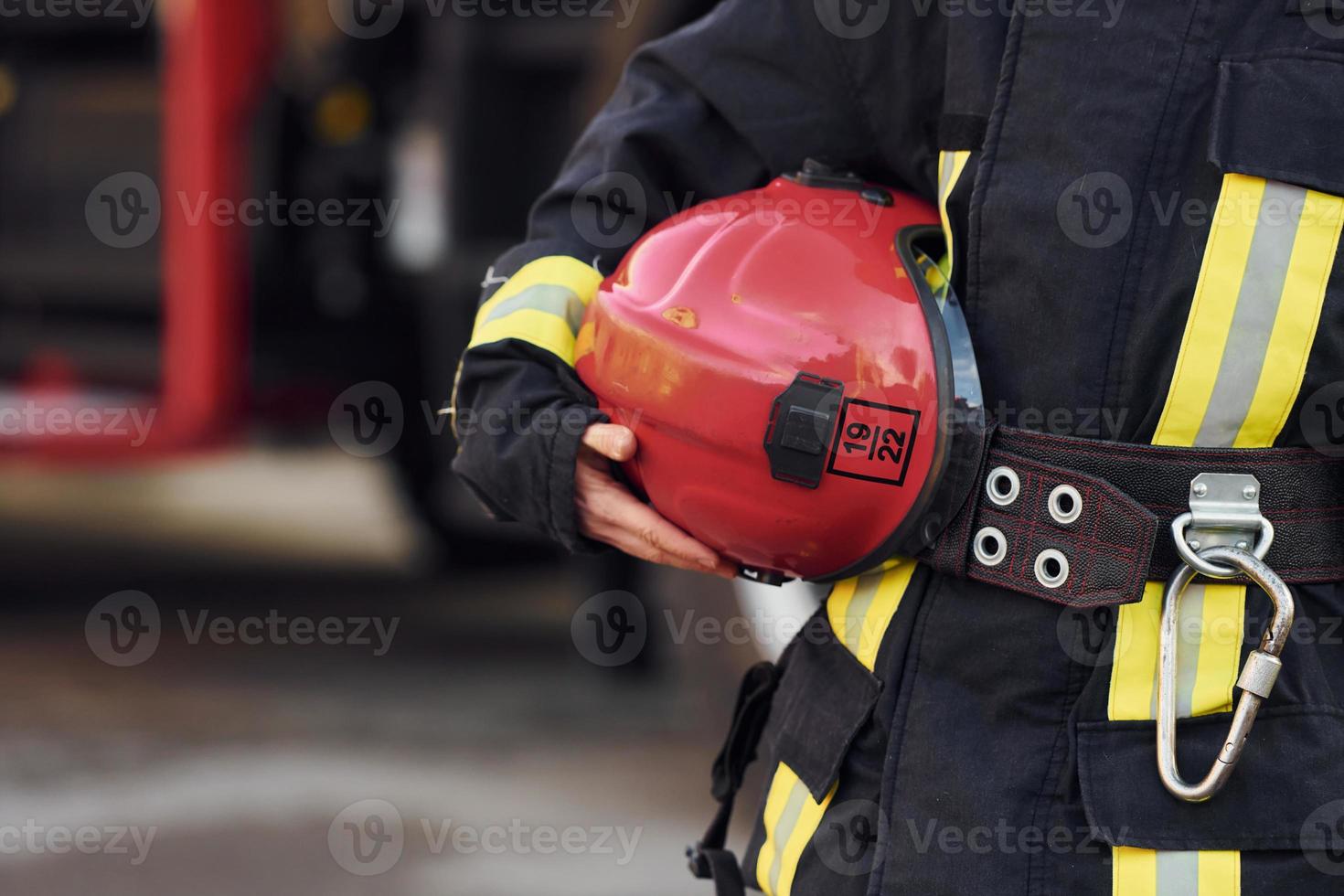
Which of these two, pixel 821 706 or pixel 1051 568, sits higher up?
pixel 1051 568

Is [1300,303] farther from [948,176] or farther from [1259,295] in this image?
[948,176]

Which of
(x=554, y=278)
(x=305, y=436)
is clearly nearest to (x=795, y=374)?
(x=554, y=278)

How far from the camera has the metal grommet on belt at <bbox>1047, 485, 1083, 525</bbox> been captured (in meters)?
1.08

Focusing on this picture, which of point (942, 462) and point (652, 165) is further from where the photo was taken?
point (652, 165)

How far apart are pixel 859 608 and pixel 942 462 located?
0.15 metres

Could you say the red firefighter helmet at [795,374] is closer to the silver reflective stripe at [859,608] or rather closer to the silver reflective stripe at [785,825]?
the silver reflective stripe at [859,608]

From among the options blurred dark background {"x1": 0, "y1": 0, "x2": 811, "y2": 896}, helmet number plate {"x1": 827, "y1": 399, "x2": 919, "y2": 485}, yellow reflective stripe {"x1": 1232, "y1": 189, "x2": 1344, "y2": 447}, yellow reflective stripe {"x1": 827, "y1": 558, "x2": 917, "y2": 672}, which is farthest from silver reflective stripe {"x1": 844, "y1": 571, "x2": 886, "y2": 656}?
blurred dark background {"x1": 0, "y1": 0, "x2": 811, "y2": 896}

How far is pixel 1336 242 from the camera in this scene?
3.42ft

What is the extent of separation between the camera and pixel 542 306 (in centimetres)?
135

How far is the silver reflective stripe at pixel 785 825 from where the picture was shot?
1.21 meters

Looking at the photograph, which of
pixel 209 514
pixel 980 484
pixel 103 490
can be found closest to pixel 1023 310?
pixel 980 484

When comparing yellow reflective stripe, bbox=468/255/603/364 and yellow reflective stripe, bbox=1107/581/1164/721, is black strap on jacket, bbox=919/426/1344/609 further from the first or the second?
yellow reflective stripe, bbox=468/255/603/364

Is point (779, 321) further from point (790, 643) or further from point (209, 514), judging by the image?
point (209, 514)

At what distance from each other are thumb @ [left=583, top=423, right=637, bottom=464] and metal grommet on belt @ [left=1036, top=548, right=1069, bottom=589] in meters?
0.34
